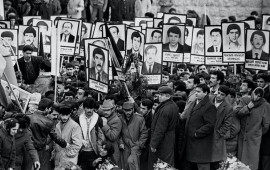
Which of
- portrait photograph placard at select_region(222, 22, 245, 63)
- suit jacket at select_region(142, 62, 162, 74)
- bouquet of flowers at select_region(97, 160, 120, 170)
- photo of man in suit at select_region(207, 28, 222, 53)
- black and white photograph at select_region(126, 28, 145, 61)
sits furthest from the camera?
photo of man in suit at select_region(207, 28, 222, 53)

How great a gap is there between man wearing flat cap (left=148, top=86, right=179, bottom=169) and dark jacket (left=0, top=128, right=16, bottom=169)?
9.64ft

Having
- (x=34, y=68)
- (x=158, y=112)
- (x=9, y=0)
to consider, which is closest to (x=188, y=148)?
(x=158, y=112)

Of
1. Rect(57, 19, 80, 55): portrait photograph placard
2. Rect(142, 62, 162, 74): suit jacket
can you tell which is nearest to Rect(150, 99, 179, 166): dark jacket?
Rect(142, 62, 162, 74): suit jacket

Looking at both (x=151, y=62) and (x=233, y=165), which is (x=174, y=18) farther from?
(x=233, y=165)

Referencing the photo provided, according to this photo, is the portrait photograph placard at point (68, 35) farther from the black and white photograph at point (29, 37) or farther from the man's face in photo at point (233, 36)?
the man's face in photo at point (233, 36)

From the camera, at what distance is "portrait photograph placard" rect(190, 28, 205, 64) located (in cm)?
2761

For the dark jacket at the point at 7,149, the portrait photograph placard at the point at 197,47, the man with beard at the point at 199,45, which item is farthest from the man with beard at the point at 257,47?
the dark jacket at the point at 7,149

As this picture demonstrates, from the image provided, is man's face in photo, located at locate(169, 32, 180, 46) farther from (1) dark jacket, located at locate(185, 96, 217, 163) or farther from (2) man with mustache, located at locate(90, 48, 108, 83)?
(1) dark jacket, located at locate(185, 96, 217, 163)

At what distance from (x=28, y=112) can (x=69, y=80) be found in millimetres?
4711

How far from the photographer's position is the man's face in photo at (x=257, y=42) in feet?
83.6

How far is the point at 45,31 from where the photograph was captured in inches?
1078

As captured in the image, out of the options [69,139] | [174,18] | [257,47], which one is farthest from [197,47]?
[69,139]

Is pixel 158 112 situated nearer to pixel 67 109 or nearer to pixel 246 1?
pixel 67 109

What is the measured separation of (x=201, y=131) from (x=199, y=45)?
7844 millimetres
